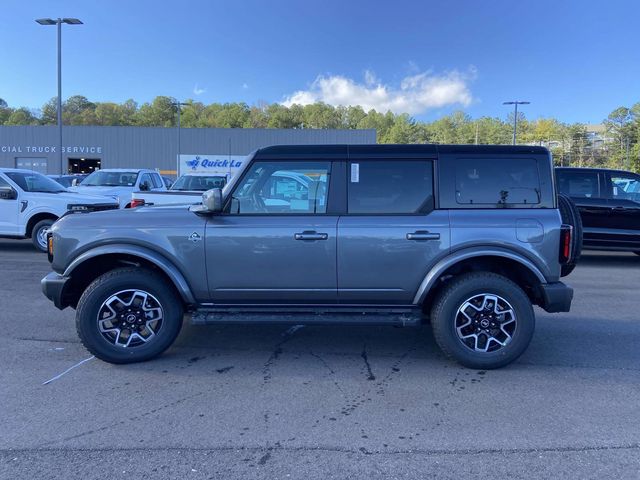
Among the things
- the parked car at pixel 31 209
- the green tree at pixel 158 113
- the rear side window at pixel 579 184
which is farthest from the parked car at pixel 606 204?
the green tree at pixel 158 113

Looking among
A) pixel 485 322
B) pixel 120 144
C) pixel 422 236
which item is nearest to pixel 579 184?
pixel 485 322

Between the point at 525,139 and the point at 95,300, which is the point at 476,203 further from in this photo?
the point at 525,139

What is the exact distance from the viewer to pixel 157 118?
103188mm

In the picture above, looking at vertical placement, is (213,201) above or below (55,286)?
above

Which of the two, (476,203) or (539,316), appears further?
(539,316)

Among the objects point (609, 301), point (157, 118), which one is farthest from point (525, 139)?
A: point (609, 301)

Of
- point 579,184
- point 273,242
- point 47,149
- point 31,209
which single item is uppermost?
point 47,149

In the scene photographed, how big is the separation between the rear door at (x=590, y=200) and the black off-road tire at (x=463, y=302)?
6737mm

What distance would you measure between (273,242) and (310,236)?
0.32 meters

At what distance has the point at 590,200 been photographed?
10.3 meters

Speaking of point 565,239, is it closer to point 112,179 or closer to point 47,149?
point 112,179

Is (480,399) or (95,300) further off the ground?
(95,300)

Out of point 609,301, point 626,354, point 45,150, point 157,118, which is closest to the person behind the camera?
point 626,354

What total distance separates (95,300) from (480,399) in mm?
3300
